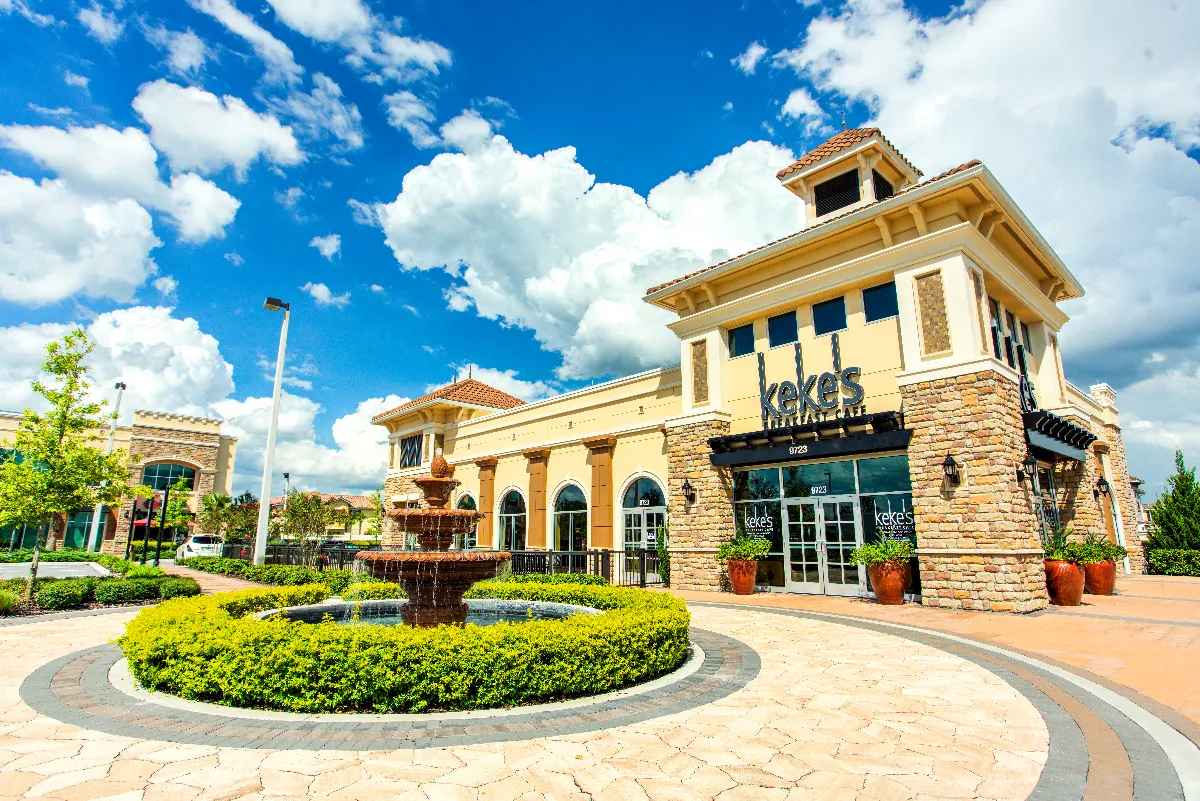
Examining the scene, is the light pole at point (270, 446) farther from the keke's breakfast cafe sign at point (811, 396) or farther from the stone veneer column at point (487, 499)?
the keke's breakfast cafe sign at point (811, 396)

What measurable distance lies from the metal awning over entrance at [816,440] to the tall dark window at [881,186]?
22.0ft

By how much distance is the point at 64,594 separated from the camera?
12.1m

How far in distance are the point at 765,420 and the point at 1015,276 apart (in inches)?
270

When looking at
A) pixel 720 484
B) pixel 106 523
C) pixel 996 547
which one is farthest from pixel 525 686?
pixel 106 523

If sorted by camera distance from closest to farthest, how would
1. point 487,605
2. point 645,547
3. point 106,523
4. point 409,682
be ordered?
point 409,682 < point 487,605 < point 645,547 < point 106,523

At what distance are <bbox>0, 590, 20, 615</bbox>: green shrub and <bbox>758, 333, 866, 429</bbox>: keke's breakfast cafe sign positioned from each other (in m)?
15.7

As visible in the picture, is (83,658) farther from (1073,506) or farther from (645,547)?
(1073,506)

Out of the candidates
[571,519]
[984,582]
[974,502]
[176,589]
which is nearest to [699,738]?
[984,582]

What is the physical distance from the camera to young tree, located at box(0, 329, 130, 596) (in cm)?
1359

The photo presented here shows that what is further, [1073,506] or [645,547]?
[645,547]

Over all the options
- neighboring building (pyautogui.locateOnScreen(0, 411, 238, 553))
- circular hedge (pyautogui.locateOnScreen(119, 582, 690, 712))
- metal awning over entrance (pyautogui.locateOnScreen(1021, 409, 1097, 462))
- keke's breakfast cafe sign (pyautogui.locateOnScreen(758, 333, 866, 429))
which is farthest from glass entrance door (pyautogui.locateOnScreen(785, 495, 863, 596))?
neighboring building (pyautogui.locateOnScreen(0, 411, 238, 553))

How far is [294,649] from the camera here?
5.22 metres

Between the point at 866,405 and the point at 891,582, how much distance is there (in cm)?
382

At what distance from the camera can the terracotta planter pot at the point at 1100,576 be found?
1345 cm
